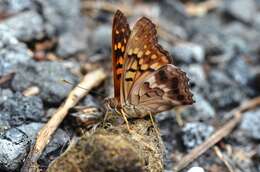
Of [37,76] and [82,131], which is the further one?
[37,76]

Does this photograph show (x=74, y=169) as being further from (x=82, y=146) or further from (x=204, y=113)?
(x=204, y=113)

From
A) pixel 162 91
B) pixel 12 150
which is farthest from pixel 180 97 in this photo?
pixel 12 150

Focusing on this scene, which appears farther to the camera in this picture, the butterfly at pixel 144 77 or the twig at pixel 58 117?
the butterfly at pixel 144 77

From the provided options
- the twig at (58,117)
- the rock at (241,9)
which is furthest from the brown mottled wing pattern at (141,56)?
the rock at (241,9)

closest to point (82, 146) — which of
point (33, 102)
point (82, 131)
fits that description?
point (82, 131)

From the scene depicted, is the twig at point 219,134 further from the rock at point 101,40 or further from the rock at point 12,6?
the rock at point 12,6

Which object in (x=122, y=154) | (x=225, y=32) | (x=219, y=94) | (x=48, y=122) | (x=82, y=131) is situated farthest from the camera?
(x=225, y=32)
